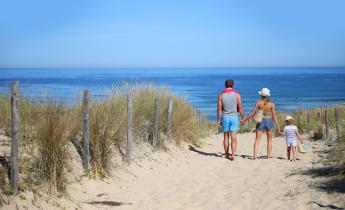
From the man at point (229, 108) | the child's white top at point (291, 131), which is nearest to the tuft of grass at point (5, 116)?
the man at point (229, 108)

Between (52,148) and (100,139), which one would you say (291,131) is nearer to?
(100,139)

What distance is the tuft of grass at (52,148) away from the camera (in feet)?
22.4

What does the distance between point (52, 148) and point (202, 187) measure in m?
2.99

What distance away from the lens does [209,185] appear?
→ 862cm

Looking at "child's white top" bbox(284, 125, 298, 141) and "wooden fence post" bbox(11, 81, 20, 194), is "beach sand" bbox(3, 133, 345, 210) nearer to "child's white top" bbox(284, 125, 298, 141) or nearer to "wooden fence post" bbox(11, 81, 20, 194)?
"wooden fence post" bbox(11, 81, 20, 194)

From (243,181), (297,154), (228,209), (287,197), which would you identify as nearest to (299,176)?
(243,181)

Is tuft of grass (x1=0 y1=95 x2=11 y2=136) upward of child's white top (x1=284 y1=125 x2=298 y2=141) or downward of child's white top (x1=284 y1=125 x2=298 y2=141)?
upward

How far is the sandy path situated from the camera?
7.27 meters

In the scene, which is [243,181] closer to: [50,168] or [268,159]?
[268,159]

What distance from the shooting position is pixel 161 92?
13.2 meters

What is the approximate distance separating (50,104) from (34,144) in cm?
70

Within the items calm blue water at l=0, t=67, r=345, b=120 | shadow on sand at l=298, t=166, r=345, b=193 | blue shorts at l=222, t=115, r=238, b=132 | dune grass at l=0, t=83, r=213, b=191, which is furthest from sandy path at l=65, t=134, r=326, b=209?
calm blue water at l=0, t=67, r=345, b=120

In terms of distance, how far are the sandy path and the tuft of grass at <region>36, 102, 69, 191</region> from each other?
0.44m

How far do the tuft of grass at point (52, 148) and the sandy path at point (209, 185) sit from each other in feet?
1.46
